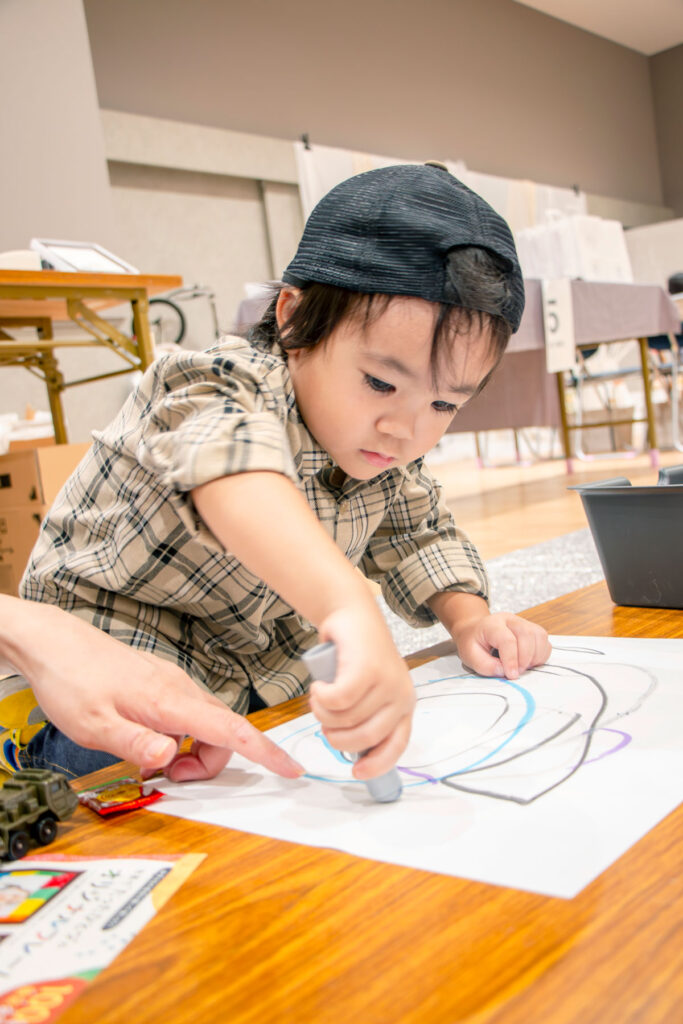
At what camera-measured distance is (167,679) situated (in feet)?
1.51

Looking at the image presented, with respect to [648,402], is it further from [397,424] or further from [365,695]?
[365,695]

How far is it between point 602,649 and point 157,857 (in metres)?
0.35

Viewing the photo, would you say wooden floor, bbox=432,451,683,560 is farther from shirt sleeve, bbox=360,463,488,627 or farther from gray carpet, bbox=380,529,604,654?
shirt sleeve, bbox=360,463,488,627

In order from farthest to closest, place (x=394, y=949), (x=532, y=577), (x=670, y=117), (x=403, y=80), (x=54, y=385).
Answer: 1. (x=670, y=117)
2. (x=403, y=80)
3. (x=54, y=385)
4. (x=532, y=577)
5. (x=394, y=949)

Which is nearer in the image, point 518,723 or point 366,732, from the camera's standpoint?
point 366,732

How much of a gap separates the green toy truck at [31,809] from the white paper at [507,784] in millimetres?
49

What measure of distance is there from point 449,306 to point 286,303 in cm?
A: 14

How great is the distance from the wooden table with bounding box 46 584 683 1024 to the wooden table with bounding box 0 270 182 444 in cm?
178

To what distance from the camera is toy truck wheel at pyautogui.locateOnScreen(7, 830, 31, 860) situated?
1.18 feet

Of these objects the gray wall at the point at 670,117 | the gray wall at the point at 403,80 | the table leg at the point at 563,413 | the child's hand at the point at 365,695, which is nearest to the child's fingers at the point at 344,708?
the child's hand at the point at 365,695

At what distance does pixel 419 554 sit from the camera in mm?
724

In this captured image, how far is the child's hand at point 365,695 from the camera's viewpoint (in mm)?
332

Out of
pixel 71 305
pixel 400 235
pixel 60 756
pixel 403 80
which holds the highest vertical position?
pixel 403 80

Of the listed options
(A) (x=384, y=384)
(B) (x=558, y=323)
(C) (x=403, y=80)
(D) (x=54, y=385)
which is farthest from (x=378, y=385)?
(C) (x=403, y=80)
